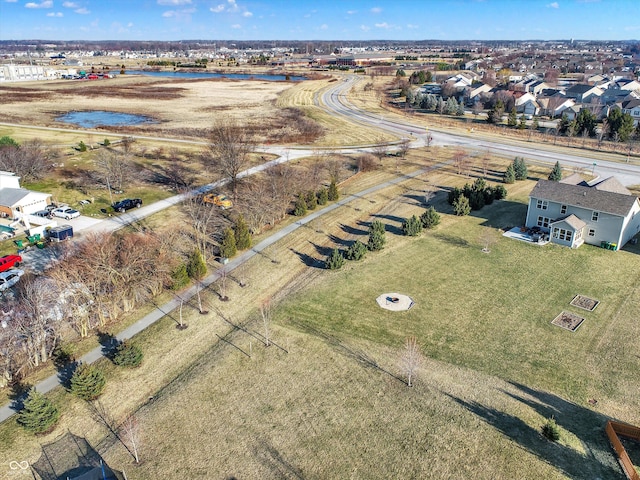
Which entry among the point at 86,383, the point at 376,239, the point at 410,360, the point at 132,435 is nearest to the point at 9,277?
the point at 86,383

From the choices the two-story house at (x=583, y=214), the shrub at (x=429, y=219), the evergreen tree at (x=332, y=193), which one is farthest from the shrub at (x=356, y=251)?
the two-story house at (x=583, y=214)

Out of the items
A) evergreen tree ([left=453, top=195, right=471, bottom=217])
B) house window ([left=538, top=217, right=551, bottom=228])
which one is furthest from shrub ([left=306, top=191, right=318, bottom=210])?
house window ([left=538, top=217, right=551, bottom=228])

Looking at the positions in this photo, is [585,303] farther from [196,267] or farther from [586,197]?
[196,267]

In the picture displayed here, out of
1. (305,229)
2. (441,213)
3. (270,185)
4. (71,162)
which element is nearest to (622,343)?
(441,213)

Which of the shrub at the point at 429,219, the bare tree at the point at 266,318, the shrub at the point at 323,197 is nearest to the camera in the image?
the bare tree at the point at 266,318

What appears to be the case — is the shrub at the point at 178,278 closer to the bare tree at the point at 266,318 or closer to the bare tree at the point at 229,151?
the bare tree at the point at 266,318

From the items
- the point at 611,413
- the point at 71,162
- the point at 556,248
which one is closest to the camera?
the point at 611,413

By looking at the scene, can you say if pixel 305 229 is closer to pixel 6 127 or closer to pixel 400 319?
pixel 400 319
